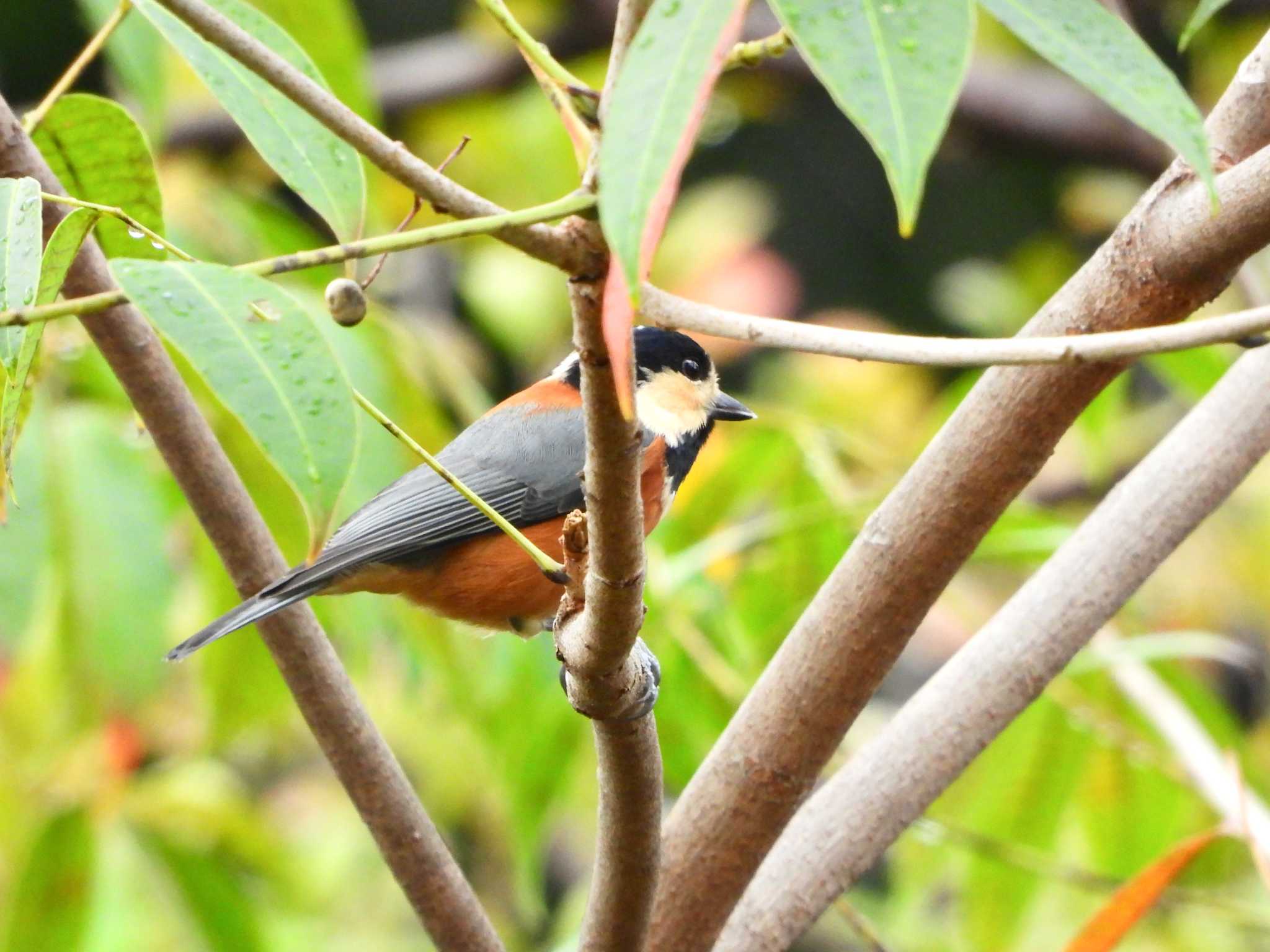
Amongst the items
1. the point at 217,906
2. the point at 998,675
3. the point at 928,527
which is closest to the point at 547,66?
the point at 928,527

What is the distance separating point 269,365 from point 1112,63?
20.9 inches

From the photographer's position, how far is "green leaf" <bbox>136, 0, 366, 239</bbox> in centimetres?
124

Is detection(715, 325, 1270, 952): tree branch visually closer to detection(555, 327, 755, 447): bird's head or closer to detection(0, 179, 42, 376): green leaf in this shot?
detection(555, 327, 755, 447): bird's head

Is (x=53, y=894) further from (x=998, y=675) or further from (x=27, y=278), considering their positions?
(x=27, y=278)

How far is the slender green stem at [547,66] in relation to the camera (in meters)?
1.01

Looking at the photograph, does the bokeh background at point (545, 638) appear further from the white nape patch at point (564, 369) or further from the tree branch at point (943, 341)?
the tree branch at point (943, 341)

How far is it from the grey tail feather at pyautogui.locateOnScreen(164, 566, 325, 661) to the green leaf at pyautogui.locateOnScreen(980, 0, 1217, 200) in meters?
1.14

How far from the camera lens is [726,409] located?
2.87 meters

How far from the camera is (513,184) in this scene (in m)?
5.02

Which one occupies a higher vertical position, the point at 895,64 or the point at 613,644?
the point at 895,64

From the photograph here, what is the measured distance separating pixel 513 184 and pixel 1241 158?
368 cm

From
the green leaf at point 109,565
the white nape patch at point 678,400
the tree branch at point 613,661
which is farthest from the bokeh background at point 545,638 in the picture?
the tree branch at point 613,661

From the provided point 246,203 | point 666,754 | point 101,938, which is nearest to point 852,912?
point 666,754

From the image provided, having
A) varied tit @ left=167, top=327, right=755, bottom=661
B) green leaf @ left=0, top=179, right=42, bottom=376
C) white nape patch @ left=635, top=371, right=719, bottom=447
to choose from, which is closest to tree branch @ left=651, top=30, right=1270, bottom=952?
varied tit @ left=167, top=327, right=755, bottom=661
